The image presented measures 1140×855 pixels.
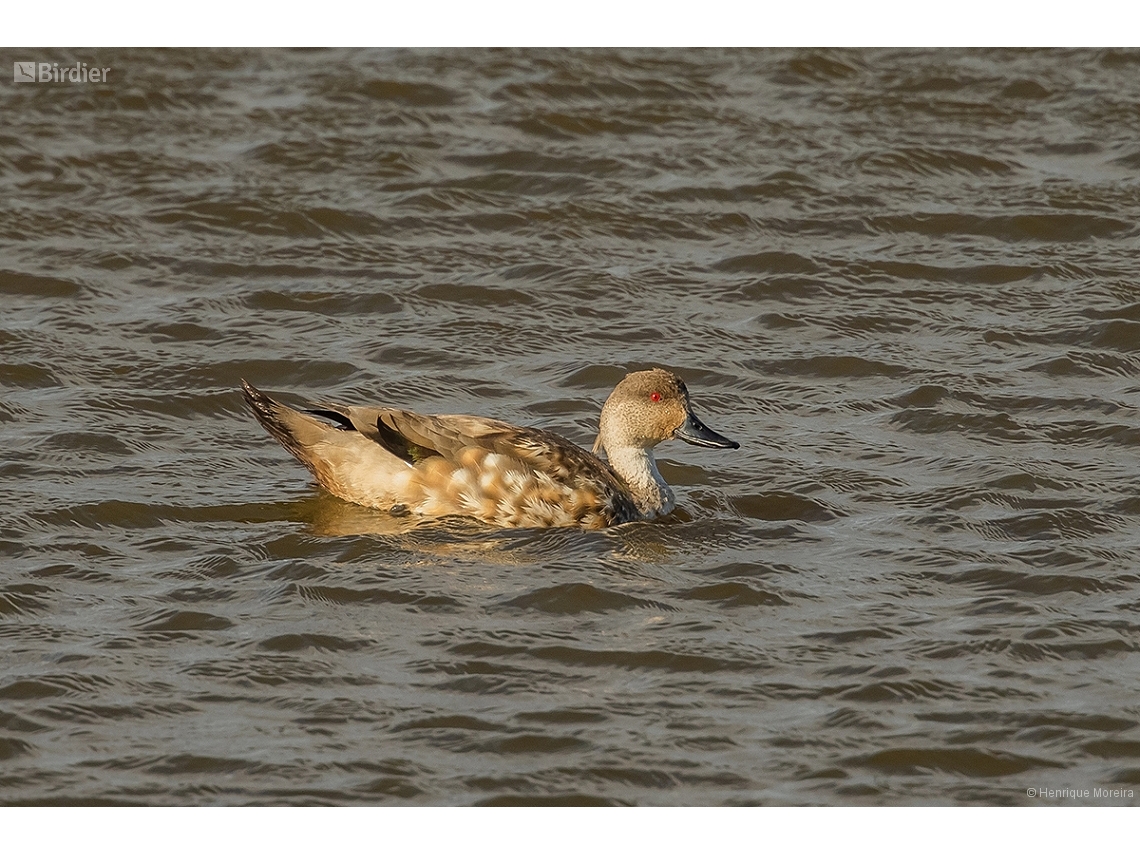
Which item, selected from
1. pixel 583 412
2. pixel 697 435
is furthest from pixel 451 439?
pixel 583 412

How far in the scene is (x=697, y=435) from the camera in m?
9.42

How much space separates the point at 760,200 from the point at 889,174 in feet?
3.69

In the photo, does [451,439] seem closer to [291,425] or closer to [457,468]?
[457,468]

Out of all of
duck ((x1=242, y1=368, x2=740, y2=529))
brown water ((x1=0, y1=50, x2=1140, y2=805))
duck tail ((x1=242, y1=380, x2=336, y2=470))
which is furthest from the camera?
duck tail ((x1=242, y1=380, x2=336, y2=470))

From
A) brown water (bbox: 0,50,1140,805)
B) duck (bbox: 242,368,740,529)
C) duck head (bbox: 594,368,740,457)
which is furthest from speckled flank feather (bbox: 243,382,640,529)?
duck head (bbox: 594,368,740,457)

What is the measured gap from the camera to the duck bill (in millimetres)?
9391

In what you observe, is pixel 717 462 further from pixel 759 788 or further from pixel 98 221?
pixel 98 221

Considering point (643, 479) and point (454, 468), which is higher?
point (454, 468)

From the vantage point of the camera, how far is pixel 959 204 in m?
13.3

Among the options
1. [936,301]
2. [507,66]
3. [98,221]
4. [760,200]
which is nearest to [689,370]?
[936,301]

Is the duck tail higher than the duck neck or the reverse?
higher

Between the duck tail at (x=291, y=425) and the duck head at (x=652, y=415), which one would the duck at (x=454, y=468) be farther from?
the duck head at (x=652, y=415)

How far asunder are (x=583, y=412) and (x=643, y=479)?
1.29 meters

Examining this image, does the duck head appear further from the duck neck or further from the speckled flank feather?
the speckled flank feather
